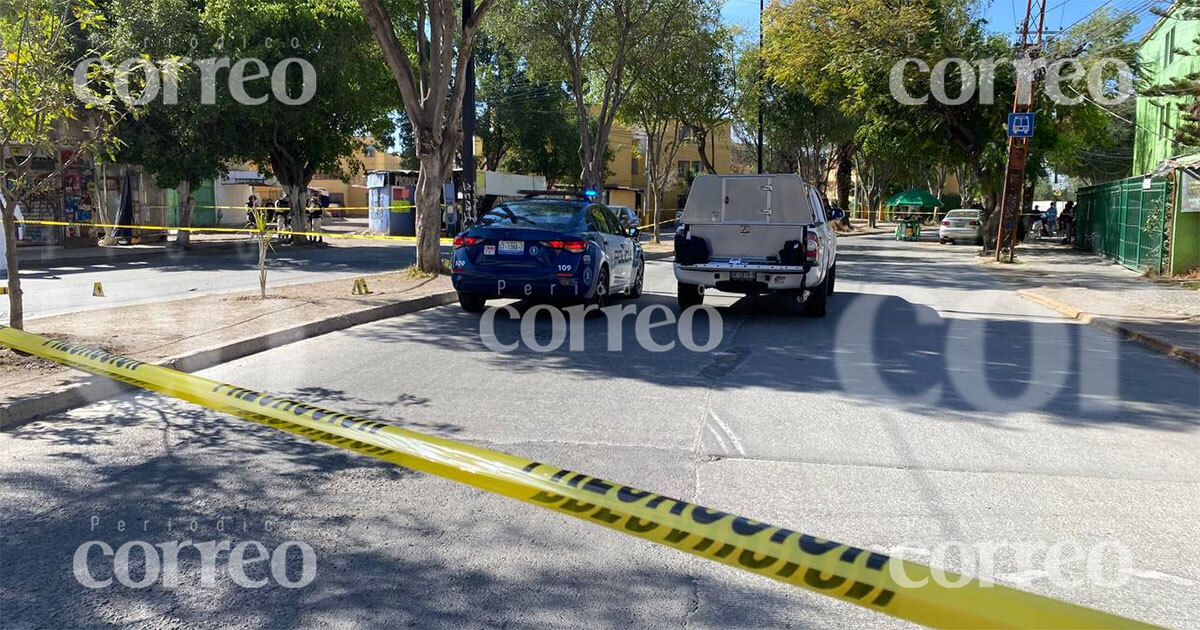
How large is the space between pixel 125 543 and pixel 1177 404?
782 centimetres

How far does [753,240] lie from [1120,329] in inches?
189

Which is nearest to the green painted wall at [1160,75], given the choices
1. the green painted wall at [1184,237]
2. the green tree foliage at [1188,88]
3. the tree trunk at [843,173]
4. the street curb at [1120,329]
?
the green painted wall at [1184,237]

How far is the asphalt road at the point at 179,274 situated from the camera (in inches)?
537

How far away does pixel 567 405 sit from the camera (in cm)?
700

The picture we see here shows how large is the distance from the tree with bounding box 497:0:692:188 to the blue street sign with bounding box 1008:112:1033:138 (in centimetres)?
996

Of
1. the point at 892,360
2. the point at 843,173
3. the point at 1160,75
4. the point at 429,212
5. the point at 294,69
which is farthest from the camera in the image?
the point at 843,173

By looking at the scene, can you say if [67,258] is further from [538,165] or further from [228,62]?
[538,165]

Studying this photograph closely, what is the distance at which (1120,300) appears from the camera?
14.6 m

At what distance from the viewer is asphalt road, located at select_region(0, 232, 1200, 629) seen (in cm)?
366

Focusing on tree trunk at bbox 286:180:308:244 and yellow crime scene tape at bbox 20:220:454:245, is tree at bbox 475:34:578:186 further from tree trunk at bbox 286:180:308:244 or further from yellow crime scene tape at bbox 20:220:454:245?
tree trunk at bbox 286:180:308:244

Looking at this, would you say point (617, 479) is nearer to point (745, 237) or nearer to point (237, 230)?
point (745, 237)

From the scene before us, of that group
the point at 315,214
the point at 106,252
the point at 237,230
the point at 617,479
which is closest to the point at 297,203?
the point at 106,252

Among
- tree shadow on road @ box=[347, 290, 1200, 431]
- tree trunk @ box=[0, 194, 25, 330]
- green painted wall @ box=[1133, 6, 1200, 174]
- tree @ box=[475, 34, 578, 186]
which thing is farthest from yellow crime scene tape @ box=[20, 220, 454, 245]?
green painted wall @ box=[1133, 6, 1200, 174]

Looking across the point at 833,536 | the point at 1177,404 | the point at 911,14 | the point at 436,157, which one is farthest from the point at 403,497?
the point at 911,14
